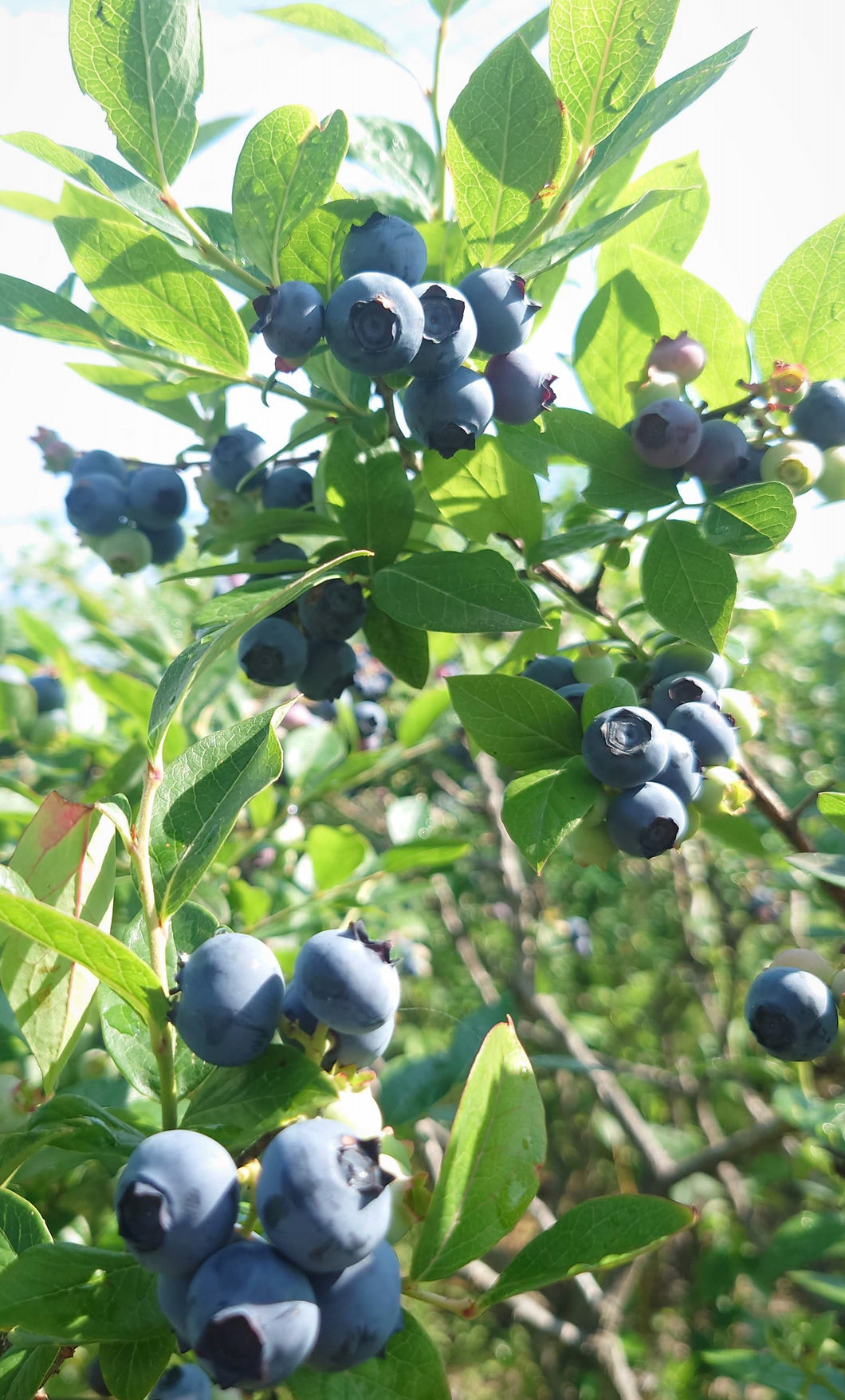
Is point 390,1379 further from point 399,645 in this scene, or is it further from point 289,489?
point 289,489

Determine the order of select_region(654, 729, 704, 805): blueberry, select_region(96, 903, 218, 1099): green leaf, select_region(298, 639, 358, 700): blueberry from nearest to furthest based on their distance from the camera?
1. select_region(96, 903, 218, 1099): green leaf
2. select_region(654, 729, 704, 805): blueberry
3. select_region(298, 639, 358, 700): blueberry

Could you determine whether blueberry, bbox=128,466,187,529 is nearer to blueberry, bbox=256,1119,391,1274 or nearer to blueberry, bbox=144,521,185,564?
blueberry, bbox=144,521,185,564

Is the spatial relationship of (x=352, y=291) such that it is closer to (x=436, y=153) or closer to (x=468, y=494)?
(x=468, y=494)

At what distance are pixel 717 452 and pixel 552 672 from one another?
1.12ft

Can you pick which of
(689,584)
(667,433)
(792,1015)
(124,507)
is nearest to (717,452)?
(667,433)

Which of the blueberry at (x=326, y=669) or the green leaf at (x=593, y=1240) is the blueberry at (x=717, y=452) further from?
the green leaf at (x=593, y=1240)

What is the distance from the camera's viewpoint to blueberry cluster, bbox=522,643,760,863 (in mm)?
957

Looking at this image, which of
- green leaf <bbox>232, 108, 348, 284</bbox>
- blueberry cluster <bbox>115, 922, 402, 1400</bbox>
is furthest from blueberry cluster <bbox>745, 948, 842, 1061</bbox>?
green leaf <bbox>232, 108, 348, 284</bbox>

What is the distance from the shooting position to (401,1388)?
75 cm

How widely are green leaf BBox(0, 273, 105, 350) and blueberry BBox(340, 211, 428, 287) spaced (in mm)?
385

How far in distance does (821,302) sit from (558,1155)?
5.35 m

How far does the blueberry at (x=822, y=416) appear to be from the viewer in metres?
1.19

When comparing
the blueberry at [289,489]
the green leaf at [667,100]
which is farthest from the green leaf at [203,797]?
the green leaf at [667,100]

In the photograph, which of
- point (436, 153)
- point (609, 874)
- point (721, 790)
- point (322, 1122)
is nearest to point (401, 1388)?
point (322, 1122)
